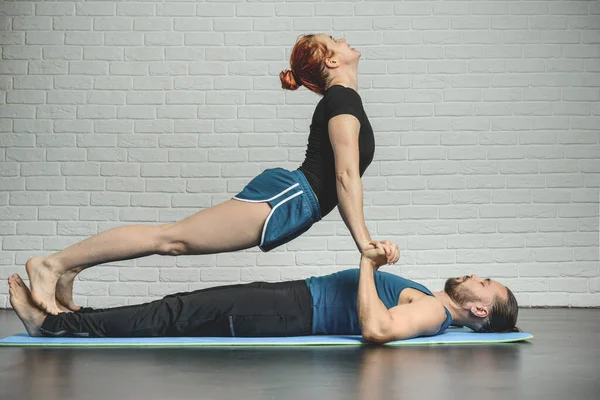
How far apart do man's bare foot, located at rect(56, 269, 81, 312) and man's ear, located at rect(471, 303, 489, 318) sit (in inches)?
62.9

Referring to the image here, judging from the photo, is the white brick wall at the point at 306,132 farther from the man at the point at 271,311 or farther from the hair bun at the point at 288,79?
the man at the point at 271,311

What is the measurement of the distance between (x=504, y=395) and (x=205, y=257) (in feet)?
11.1

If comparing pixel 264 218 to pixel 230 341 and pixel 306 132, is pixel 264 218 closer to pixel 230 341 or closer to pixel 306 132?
pixel 230 341

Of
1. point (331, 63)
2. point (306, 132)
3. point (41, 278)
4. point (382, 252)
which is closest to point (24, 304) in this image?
point (41, 278)

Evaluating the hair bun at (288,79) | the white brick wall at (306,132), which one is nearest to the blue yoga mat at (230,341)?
the hair bun at (288,79)

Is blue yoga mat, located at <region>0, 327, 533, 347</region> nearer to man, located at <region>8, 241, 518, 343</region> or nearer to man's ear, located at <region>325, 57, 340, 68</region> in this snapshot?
man, located at <region>8, 241, 518, 343</region>

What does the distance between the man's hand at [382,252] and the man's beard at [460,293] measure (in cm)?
41

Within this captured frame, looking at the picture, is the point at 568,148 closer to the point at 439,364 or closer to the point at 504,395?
the point at 439,364

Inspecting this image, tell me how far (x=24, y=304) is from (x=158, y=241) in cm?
58

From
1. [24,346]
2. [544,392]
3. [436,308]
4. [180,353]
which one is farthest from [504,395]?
[24,346]

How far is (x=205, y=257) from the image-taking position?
545cm

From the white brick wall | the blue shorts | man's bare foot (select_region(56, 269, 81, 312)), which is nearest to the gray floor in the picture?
man's bare foot (select_region(56, 269, 81, 312))

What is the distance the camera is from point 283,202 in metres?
3.26

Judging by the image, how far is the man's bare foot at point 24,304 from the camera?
10.6 ft
